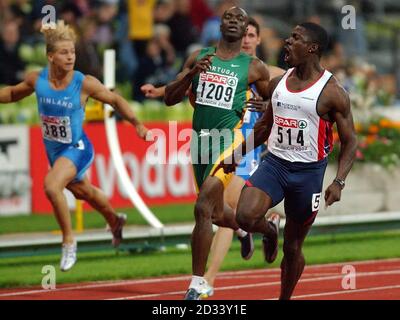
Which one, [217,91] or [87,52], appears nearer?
[217,91]

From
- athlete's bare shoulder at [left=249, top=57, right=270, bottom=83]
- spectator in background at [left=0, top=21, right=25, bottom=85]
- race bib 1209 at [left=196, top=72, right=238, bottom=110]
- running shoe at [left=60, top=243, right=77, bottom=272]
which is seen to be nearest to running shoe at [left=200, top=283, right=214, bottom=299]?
race bib 1209 at [left=196, top=72, right=238, bottom=110]

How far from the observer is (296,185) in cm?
1072

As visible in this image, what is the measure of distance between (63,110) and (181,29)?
1074cm

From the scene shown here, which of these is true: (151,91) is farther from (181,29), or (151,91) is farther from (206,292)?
(181,29)

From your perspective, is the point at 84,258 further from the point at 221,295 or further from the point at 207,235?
the point at 207,235

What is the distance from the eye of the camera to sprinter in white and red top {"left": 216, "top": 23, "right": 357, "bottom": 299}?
10562mm

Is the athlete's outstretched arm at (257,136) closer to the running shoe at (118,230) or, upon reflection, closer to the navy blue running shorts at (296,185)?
the navy blue running shorts at (296,185)

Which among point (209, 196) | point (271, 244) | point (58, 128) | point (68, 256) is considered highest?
point (58, 128)

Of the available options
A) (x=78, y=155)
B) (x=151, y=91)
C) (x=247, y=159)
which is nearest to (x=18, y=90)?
(x=78, y=155)

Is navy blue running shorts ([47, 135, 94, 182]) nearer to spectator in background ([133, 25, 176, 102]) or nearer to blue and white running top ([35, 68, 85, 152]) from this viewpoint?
blue and white running top ([35, 68, 85, 152])

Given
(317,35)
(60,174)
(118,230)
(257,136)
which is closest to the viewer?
(317,35)

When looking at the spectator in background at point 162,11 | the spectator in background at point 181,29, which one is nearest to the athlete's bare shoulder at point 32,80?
the spectator in background at point 162,11

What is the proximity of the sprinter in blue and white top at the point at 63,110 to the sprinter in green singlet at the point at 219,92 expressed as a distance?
58.6 inches

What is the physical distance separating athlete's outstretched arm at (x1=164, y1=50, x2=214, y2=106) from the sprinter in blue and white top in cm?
143
